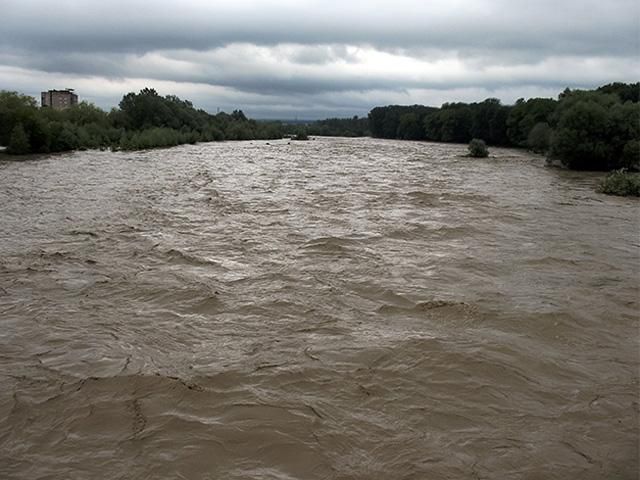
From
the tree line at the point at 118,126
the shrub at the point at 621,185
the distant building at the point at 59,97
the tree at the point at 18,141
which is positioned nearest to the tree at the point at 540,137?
the shrub at the point at 621,185

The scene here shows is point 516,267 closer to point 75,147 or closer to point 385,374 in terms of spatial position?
point 385,374

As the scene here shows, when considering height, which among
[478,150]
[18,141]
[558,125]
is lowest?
[18,141]

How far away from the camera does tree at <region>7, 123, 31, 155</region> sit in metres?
41.9

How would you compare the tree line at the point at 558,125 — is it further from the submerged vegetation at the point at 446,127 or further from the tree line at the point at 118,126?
the tree line at the point at 118,126

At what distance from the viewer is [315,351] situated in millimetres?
6891

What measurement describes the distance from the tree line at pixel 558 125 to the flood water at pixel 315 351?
1038 inches

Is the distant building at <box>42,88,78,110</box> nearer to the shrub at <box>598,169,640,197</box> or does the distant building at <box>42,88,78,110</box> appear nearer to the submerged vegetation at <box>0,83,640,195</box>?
the submerged vegetation at <box>0,83,640,195</box>

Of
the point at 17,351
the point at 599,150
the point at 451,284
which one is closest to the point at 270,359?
the point at 17,351

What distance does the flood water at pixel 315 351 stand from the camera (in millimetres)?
4809

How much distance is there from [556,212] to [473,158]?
3538 cm

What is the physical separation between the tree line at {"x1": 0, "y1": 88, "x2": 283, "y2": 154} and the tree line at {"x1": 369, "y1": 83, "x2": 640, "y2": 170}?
36614mm

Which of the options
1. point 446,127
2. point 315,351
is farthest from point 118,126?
point 315,351

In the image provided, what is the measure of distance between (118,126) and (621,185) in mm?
61425

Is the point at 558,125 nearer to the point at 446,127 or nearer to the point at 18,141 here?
the point at 18,141
